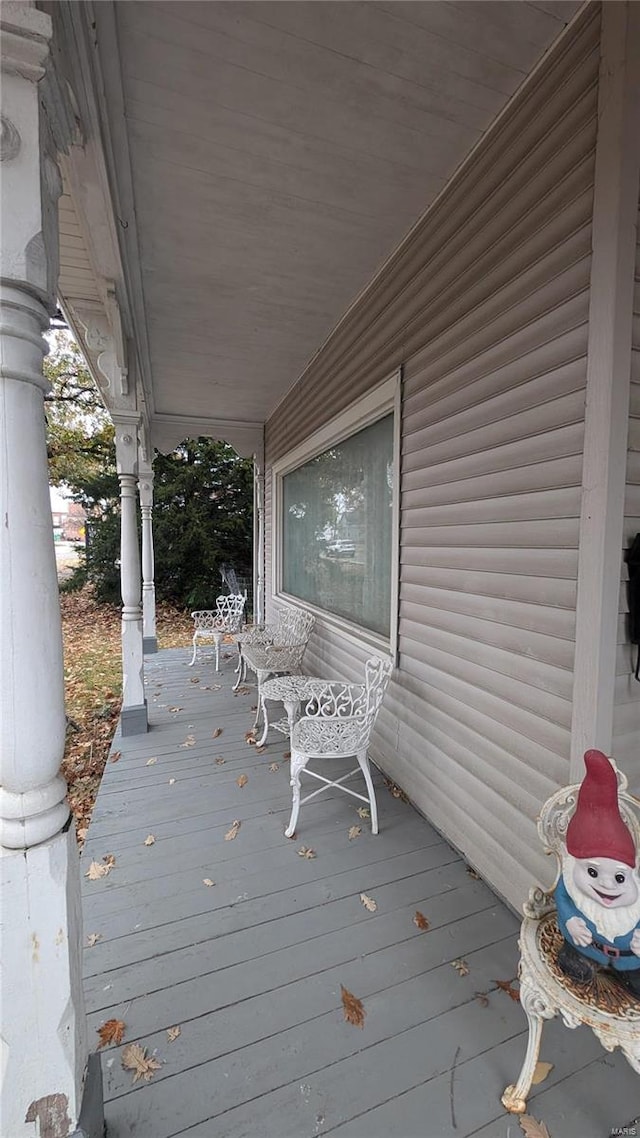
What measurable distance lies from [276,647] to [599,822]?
3028 mm

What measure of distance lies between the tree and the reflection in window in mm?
5994

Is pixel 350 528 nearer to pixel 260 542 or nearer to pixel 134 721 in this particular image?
pixel 134 721

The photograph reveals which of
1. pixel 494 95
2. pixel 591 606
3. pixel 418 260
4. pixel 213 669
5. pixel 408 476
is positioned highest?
pixel 494 95

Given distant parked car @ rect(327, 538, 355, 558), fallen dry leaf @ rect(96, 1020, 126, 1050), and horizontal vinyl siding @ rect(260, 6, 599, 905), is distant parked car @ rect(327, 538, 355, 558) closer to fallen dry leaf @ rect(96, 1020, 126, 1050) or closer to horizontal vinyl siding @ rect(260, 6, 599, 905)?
horizontal vinyl siding @ rect(260, 6, 599, 905)

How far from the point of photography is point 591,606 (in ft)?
4.76

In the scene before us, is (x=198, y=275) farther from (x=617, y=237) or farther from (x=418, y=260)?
(x=617, y=237)

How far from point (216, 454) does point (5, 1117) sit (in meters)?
11.2

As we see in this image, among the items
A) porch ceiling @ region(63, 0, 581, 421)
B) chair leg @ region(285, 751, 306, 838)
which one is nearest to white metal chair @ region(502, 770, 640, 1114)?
chair leg @ region(285, 751, 306, 838)

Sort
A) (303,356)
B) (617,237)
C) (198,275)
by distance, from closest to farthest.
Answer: (617,237), (198,275), (303,356)

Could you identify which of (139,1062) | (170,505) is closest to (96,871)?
(139,1062)

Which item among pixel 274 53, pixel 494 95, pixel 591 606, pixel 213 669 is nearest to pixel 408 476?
pixel 591 606

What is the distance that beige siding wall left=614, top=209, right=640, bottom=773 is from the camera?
56.7 inches

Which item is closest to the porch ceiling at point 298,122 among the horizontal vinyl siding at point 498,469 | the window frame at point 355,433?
the horizontal vinyl siding at point 498,469

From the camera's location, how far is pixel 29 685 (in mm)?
945
